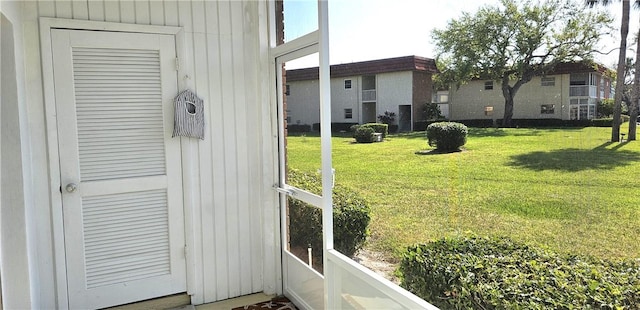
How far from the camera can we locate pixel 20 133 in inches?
100

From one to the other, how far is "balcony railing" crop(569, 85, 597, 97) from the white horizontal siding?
7.53 ft

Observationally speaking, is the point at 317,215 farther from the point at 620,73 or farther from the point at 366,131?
the point at 620,73

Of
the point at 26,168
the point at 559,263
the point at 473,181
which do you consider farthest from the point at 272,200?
the point at 559,263

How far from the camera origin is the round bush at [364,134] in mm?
2248

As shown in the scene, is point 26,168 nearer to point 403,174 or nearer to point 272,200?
point 272,200

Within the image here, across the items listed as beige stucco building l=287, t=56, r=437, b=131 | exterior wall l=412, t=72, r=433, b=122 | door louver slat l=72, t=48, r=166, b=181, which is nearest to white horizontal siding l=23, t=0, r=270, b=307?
door louver slat l=72, t=48, r=166, b=181

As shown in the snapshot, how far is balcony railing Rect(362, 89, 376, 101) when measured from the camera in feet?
7.49

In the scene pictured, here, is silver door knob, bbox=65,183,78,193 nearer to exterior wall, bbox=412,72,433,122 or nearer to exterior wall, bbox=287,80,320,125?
exterior wall, bbox=287,80,320,125

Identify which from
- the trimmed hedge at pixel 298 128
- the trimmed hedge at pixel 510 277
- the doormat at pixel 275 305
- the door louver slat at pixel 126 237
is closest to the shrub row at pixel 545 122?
the trimmed hedge at pixel 510 277

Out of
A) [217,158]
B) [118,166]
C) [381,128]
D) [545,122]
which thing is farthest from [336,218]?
[118,166]

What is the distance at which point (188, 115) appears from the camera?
3062 mm

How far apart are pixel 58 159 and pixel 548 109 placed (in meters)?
2.81

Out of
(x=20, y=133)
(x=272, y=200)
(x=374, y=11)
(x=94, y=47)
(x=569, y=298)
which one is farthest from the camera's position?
(x=272, y=200)

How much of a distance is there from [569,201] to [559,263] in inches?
10.6
